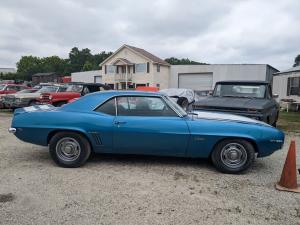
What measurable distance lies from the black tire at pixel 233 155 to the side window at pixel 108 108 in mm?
1895

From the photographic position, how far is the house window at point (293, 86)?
20128 millimetres

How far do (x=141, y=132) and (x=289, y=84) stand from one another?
19181 mm

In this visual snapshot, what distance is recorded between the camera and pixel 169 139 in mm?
5137

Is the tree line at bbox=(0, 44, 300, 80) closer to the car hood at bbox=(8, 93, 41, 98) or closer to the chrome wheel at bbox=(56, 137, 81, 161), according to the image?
the car hood at bbox=(8, 93, 41, 98)

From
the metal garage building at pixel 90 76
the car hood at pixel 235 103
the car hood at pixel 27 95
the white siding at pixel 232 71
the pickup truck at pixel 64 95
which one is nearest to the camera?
the car hood at pixel 235 103

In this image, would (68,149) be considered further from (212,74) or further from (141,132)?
(212,74)

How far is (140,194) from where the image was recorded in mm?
4160

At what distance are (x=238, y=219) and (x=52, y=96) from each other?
12.0m

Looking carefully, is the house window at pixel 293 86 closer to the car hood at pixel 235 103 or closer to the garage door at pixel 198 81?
the car hood at pixel 235 103

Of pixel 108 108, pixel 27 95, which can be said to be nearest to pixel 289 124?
pixel 108 108

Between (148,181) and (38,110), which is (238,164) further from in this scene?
(38,110)

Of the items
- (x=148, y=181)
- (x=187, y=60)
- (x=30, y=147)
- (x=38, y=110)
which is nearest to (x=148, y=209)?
(x=148, y=181)

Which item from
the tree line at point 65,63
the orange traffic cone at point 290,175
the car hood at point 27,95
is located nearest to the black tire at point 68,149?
the orange traffic cone at point 290,175

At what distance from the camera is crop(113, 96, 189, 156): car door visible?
16.8ft
